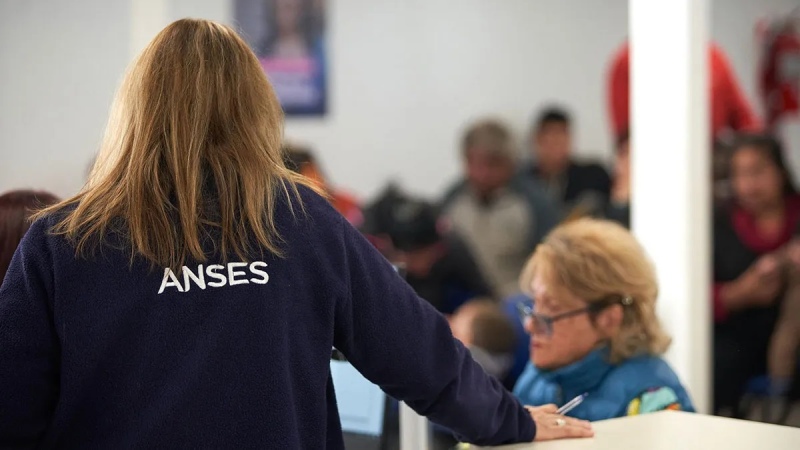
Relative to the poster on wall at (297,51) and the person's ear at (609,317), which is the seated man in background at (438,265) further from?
the person's ear at (609,317)

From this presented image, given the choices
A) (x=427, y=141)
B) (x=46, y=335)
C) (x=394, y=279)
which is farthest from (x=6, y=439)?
(x=427, y=141)

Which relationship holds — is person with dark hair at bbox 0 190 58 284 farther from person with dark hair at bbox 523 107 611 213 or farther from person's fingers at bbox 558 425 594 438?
person with dark hair at bbox 523 107 611 213

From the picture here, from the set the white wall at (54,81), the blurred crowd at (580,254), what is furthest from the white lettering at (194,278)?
the white wall at (54,81)

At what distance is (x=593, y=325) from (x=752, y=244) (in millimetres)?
1954

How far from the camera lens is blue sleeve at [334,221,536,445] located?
149cm

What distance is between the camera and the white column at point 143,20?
5098mm

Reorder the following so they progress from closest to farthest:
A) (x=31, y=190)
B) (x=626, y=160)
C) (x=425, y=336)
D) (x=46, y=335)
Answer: (x=46, y=335), (x=425, y=336), (x=31, y=190), (x=626, y=160)

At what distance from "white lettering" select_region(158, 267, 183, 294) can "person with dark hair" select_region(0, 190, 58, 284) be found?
75cm

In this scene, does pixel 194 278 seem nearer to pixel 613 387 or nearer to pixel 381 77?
pixel 613 387

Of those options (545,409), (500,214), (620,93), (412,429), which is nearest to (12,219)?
(412,429)

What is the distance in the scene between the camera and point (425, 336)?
5.05 feet

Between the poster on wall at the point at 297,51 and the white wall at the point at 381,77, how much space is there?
90 millimetres

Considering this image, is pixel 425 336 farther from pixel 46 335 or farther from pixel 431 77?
pixel 431 77

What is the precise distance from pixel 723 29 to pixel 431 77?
1.94 metres
